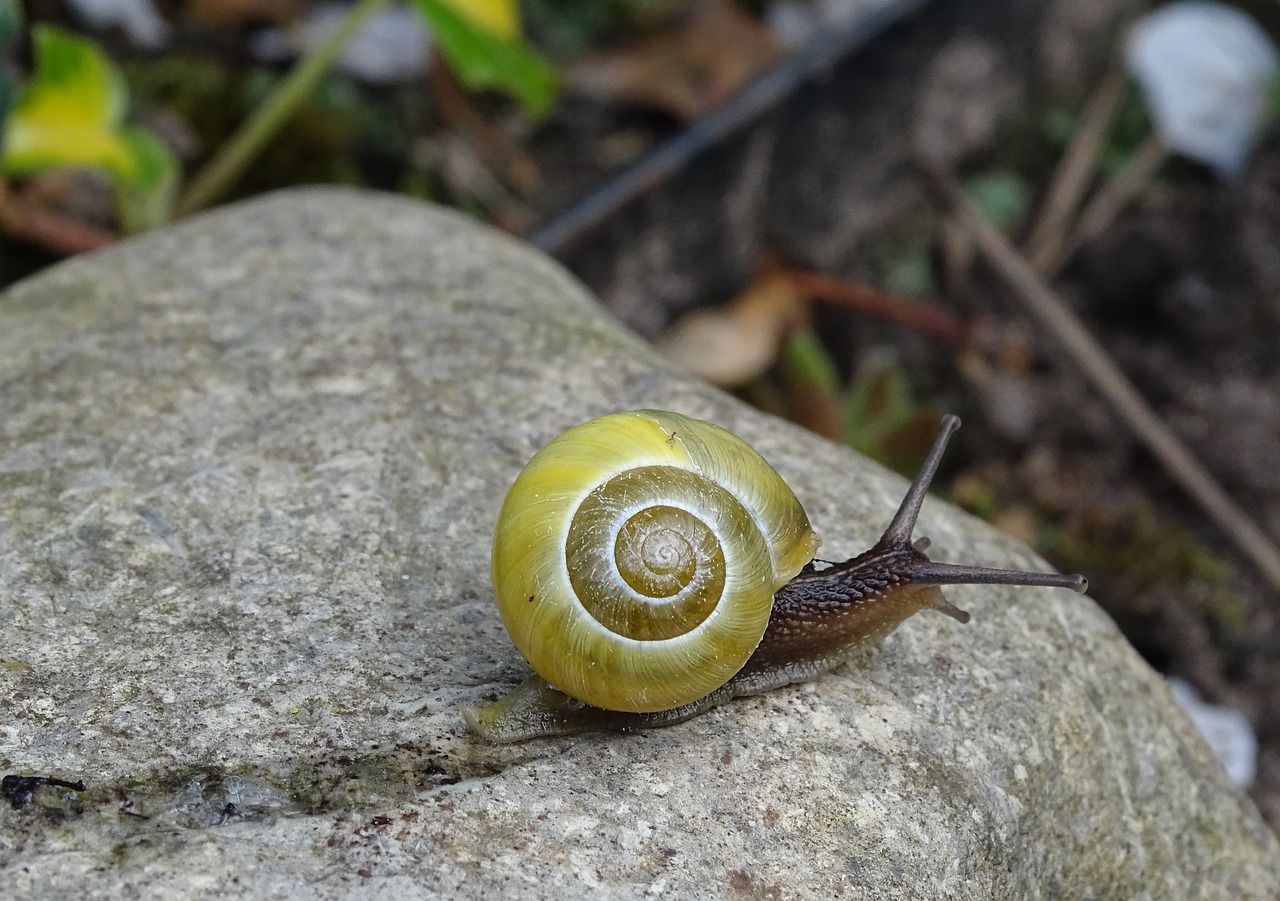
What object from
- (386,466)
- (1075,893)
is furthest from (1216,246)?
(386,466)

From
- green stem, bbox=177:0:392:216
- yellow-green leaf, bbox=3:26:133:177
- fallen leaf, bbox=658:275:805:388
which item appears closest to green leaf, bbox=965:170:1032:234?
fallen leaf, bbox=658:275:805:388

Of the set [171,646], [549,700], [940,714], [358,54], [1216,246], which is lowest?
[171,646]

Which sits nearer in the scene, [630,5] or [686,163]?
[686,163]

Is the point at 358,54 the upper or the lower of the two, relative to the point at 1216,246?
lower

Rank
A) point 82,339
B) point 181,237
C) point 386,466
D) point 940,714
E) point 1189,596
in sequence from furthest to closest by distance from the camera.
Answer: point 1189,596
point 181,237
point 82,339
point 386,466
point 940,714

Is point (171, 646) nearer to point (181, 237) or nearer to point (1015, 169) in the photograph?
point (181, 237)

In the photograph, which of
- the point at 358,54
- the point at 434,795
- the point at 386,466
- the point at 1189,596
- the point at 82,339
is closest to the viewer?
the point at 434,795

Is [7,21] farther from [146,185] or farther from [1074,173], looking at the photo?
[1074,173]

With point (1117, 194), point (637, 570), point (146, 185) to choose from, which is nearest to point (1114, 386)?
point (1117, 194)
